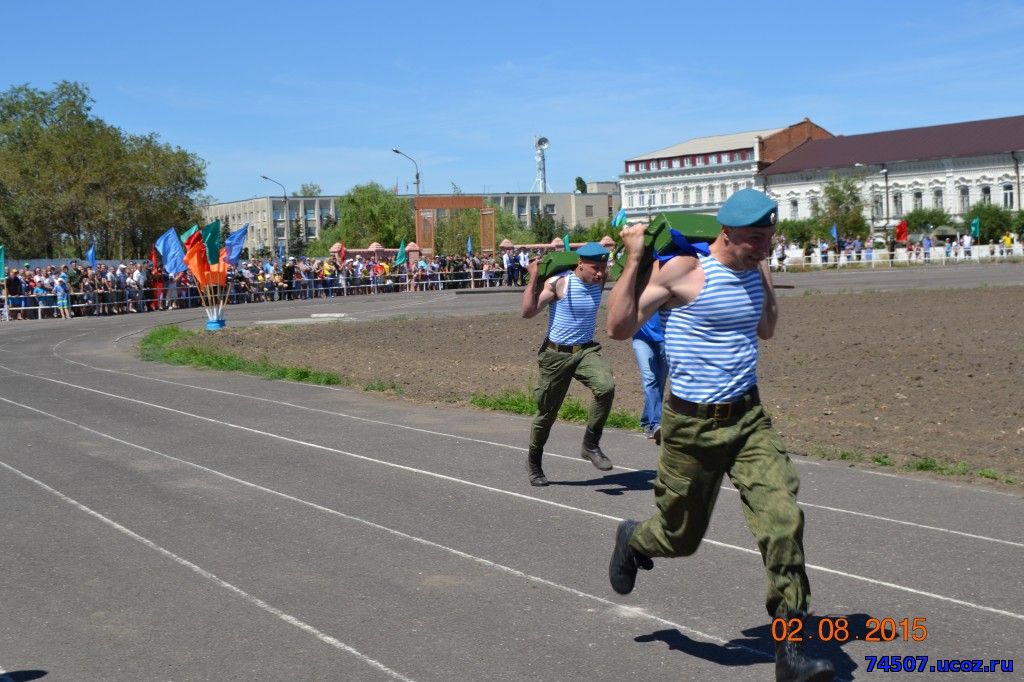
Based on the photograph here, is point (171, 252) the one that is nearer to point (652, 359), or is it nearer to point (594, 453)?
point (652, 359)

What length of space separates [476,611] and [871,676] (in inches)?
83.9

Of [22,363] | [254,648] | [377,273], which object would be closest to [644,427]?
[254,648]

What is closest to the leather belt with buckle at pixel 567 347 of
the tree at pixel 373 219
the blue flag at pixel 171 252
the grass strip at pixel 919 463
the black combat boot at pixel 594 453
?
the black combat boot at pixel 594 453

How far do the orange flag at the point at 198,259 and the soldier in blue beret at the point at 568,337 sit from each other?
24.8 metres

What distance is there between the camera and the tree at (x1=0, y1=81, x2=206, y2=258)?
6425cm

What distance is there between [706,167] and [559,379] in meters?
121

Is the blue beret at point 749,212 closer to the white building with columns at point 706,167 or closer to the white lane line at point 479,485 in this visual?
the white lane line at point 479,485

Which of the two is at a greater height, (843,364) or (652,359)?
(652,359)

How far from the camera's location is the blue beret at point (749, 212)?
545 centimetres

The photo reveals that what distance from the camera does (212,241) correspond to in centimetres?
3353

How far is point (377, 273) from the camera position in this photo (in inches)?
2298

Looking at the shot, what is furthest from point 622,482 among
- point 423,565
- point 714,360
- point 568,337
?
point 714,360

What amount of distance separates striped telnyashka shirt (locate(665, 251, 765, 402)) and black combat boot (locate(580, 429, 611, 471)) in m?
4.85

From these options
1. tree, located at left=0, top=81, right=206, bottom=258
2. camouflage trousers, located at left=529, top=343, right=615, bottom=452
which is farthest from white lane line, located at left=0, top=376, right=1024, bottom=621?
tree, located at left=0, top=81, right=206, bottom=258
